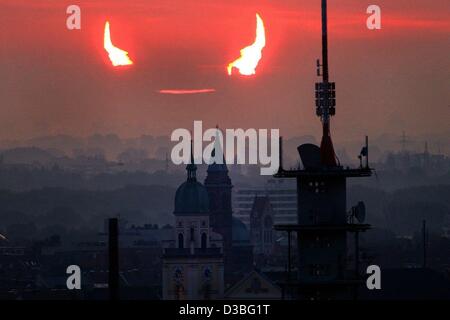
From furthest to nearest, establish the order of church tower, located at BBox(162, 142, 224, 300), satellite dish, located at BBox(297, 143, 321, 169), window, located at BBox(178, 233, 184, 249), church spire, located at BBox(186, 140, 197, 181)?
1. church spire, located at BBox(186, 140, 197, 181)
2. window, located at BBox(178, 233, 184, 249)
3. church tower, located at BBox(162, 142, 224, 300)
4. satellite dish, located at BBox(297, 143, 321, 169)

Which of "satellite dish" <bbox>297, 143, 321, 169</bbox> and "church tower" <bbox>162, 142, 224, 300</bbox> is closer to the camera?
"satellite dish" <bbox>297, 143, 321, 169</bbox>

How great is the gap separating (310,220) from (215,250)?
96983 mm

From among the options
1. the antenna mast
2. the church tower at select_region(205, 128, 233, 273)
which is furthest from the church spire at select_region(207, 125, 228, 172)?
the antenna mast

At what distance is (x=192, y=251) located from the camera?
171625mm

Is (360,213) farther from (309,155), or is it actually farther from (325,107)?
(325,107)

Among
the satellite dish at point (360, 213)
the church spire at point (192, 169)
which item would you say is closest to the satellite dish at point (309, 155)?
the satellite dish at point (360, 213)

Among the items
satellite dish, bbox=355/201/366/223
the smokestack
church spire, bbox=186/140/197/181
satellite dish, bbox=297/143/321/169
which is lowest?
the smokestack

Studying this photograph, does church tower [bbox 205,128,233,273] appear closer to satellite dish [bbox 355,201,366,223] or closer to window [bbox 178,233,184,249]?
window [bbox 178,233,184,249]

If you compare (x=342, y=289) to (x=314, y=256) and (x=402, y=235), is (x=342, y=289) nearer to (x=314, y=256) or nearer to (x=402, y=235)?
(x=314, y=256)

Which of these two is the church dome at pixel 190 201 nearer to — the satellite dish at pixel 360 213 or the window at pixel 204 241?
the window at pixel 204 241

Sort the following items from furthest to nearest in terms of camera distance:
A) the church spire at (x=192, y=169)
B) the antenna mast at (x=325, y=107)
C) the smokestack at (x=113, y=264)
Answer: the church spire at (x=192, y=169)
the antenna mast at (x=325, y=107)
the smokestack at (x=113, y=264)

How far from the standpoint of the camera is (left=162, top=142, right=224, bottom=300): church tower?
165250 mm

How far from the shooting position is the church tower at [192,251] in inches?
6506

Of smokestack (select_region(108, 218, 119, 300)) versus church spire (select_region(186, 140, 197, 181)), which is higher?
church spire (select_region(186, 140, 197, 181))
